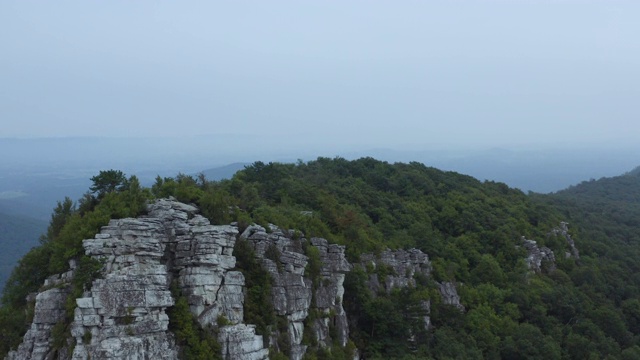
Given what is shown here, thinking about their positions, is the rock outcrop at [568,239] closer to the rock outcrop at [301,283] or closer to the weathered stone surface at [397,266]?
the weathered stone surface at [397,266]

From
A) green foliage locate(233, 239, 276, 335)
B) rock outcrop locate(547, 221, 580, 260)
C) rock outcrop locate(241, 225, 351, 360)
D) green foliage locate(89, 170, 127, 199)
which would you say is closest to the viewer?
green foliage locate(233, 239, 276, 335)

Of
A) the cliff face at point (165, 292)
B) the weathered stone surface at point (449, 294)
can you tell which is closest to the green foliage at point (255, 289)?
the cliff face at point (165, 292)

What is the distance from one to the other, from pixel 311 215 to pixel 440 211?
1987cm

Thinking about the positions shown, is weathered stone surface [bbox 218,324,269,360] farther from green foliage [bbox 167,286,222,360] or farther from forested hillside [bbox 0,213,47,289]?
forested hillside [bbox 0,213,47,289]

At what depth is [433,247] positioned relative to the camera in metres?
38.2

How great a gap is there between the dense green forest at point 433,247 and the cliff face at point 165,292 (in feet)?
3.30

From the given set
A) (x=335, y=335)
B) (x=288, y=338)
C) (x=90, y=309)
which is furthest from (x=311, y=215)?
(x=90, y=309)

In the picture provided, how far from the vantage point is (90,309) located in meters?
16.9

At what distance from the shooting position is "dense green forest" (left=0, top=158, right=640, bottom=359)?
22312 millimetres

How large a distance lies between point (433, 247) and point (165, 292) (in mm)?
24177

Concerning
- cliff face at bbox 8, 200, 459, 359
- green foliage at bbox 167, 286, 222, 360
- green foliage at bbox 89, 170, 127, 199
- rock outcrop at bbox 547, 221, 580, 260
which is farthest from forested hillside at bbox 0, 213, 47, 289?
green foliage at bbox 167, 286, 222, 360

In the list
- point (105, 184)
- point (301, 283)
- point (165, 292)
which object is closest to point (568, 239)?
point (301, 283)

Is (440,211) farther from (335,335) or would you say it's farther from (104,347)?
(104,347)

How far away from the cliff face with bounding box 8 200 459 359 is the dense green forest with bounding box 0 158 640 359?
1004 millimetres
